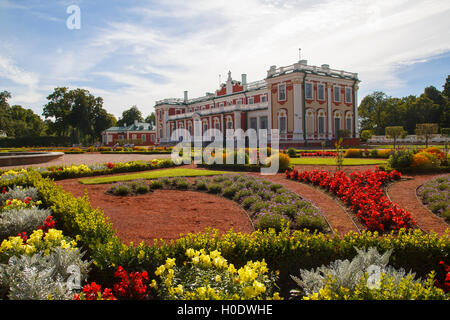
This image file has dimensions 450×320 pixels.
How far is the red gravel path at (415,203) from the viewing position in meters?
5.69

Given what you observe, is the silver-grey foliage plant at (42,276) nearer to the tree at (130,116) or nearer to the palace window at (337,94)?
the palace window at (337,94)

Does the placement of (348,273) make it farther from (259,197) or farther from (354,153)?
(354,153)

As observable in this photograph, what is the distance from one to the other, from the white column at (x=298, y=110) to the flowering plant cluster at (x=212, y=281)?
98.2 ft

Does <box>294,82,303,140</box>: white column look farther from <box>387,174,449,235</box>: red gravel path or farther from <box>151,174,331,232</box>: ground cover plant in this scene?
<box>151,174,331,232</box>: ground cover plant

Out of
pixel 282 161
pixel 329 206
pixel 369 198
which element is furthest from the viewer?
pixel 282 161

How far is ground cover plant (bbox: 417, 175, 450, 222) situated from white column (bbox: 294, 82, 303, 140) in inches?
924

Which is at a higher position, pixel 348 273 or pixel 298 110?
pixel 298 110

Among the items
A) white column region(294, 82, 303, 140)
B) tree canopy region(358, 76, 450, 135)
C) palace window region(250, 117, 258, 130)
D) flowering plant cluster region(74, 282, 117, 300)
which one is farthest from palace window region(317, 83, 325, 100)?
flowering plant cluster region(74, 282, 117, 300)

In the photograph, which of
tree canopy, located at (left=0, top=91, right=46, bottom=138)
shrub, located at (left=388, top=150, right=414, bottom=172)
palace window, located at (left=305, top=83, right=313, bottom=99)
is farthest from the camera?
tree canopy, located at (left=0, top=91, right=46, bottom=138)

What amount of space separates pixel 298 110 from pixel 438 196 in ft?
85.0

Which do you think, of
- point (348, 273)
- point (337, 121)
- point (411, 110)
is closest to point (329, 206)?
point (348, 273)

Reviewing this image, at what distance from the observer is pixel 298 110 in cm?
3200

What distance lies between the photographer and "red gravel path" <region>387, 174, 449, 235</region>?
5.69 meters
